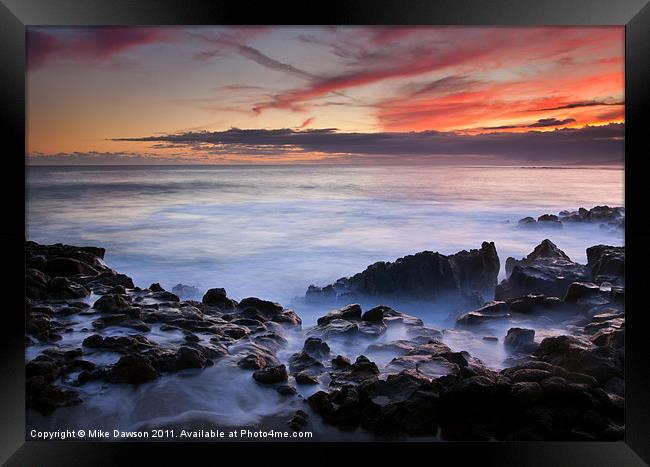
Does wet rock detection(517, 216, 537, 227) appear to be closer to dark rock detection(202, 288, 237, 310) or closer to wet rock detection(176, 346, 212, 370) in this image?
dark rock detection(202, 288, 237, 310)

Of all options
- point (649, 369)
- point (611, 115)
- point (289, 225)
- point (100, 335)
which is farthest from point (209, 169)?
point (649, 369)

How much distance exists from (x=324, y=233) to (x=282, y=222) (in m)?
0.31

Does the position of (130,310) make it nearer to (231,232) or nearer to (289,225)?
(231,232)

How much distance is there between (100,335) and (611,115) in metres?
3.75

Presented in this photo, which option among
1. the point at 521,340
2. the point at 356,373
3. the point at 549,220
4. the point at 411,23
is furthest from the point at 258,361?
the point at 411,23

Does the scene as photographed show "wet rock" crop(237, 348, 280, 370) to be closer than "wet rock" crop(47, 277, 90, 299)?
Yes

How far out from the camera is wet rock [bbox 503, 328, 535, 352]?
315 centimetres

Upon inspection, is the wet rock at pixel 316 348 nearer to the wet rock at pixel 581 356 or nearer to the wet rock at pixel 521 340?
the wet rock at pixel 521 340

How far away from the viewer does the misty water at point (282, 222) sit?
322cm

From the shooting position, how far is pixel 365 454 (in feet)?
9.36

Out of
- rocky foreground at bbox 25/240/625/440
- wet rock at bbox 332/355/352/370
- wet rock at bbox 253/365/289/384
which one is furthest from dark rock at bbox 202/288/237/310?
wet rock at bbox 332/355/352/370

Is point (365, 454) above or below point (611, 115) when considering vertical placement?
below

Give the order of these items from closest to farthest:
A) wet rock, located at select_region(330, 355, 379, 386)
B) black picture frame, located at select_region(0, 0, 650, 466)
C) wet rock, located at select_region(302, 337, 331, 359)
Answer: black picture frame, located at select_region(0, 0, 650, 466)
wet rock, located at select_region(330, 355, 379, 386)
wet rock, located at select_region(302, 337, 331, 359)

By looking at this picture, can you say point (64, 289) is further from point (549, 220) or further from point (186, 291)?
point (549, 220)
